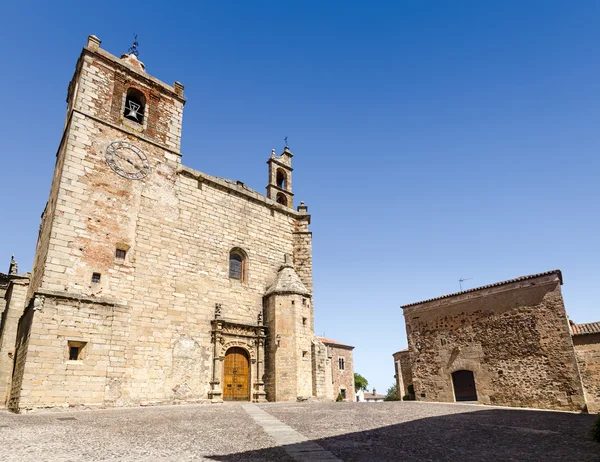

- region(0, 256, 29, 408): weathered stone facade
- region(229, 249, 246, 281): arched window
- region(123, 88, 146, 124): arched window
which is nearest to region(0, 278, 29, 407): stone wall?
region(0, 256, 29, 408): weathered stone facade

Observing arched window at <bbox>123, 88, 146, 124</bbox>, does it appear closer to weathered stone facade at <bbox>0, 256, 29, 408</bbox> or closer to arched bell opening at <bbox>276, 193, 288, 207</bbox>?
arched bell opening at <bbox>276, 193, 288, 207</bbox>

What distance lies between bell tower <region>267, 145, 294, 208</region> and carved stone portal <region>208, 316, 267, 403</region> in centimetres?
705

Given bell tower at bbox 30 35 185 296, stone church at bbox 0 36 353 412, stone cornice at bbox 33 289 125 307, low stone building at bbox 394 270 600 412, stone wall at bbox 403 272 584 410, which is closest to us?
stone cornice at bbox 33 289 125 307

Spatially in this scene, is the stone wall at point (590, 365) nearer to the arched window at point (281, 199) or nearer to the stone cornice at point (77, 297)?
the arched window at point (281, 199)

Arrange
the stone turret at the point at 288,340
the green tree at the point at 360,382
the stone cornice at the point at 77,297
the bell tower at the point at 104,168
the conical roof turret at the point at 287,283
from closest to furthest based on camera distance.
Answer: the stone cornice at the point at 77,297 < the bell tower at the point at 104,168 < the stone turret at the point at 288,340 < the conical roof turret at the point at 287,283 < the green tree at the point at 360,382

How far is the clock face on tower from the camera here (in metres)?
14.0

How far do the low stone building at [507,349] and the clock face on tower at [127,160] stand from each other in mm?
13963

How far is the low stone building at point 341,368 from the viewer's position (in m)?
38.9

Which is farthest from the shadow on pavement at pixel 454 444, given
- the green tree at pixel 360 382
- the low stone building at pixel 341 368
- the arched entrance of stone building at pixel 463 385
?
the green tree at pixel 360 382

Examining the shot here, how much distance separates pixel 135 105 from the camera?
625 inches

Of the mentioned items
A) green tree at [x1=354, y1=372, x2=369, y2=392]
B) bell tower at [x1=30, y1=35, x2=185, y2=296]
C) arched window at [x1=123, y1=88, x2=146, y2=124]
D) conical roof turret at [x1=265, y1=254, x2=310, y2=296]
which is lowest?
green tree at [x1=354, y1=372, x2=369, y2=392]

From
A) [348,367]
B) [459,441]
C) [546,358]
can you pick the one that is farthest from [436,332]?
[348,367]

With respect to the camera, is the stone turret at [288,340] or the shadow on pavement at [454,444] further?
the stone turret at [288,340]

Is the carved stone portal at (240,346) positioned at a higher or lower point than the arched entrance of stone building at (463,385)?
higher
